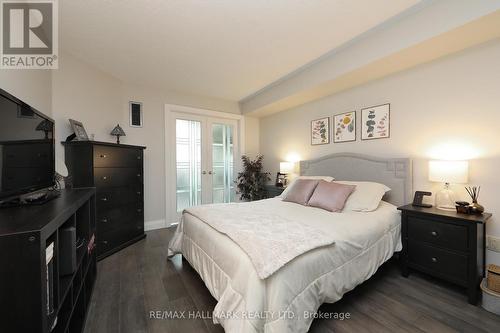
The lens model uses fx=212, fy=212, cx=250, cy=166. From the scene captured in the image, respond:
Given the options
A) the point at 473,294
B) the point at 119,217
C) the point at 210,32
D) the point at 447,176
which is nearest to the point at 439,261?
the point at 473,294

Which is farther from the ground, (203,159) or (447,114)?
(447,114)

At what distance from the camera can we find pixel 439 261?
1.85 metres

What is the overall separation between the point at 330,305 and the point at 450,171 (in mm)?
1605

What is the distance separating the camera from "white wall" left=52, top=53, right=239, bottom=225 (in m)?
2.50

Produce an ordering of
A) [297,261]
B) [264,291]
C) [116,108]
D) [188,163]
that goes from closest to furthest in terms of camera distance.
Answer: [264,291] → [297,261] → [116,108] → [188,163]

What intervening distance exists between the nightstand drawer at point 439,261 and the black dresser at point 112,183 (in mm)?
3313

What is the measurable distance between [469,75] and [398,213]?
1461 mm

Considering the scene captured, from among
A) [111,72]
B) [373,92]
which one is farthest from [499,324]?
[111,72]

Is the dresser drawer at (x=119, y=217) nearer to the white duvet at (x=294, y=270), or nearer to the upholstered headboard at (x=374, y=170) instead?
the white duvet at (x=294, y=270)

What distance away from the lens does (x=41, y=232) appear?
0.80m

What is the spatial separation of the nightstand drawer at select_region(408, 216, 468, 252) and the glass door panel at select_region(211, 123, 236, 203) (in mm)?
3162

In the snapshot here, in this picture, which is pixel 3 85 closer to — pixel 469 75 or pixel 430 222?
pixel 430 222

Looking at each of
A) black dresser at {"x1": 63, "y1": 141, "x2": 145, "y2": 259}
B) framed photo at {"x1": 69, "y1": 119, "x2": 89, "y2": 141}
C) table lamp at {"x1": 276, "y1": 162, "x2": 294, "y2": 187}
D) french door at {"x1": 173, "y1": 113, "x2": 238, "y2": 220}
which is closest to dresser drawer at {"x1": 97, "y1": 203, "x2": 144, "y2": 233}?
black dresser at {"x1": 63, "y1": 141, "x2": 145, "y2": 259}
